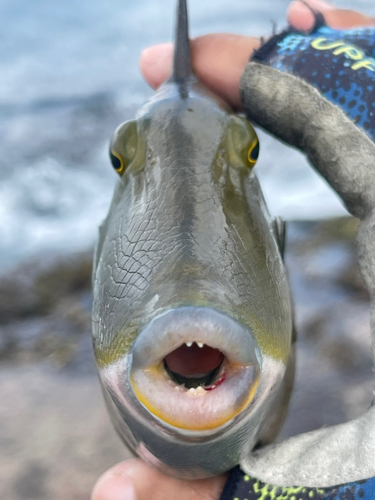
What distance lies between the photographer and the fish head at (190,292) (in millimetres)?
660

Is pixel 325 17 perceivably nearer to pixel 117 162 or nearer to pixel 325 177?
pixel 325 177

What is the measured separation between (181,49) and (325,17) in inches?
17.7

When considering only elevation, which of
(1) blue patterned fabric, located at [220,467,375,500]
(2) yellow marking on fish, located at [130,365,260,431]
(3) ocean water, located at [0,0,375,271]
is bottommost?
(3) ocean water, located at [0,0,375,271]

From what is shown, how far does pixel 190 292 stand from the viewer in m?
0.68

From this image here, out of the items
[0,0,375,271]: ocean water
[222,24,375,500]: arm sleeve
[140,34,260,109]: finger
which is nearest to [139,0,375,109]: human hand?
[140,34,260,109]: finger

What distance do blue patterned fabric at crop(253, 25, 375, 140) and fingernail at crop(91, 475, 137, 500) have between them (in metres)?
0.92

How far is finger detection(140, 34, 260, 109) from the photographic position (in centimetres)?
146

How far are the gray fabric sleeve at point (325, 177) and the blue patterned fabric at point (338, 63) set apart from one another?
0.07 ft

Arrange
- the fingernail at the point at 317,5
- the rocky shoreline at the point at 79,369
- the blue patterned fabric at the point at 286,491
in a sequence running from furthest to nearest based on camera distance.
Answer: the fingernail at the point at 317,5 < the rocky shoreline at the point at 79,369 < the blue patterned fabric at the point at 286,491

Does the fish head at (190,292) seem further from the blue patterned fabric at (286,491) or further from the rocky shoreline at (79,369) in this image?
the rocky shoreline at (79,369)

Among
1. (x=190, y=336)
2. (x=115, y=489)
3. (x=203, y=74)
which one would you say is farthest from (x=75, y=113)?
(x=190, y=336)

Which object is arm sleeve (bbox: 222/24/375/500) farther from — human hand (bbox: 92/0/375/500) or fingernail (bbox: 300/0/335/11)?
fingernail (bbox: 300/0/335/11)

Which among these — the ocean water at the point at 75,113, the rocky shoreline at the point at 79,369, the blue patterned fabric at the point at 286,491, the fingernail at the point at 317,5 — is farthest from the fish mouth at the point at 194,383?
the ocean water at the point at 75,113

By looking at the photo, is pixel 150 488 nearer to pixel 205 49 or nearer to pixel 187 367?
pixel 187 367
